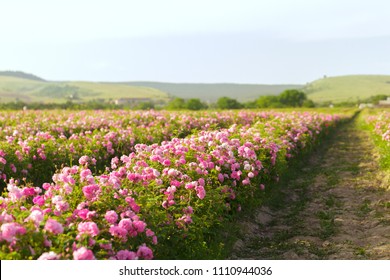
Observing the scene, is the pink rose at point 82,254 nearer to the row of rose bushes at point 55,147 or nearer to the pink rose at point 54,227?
the pink rose at point 54,227

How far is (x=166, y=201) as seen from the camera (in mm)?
6102

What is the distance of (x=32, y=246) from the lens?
4.25 m

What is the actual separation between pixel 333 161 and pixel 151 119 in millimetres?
8224

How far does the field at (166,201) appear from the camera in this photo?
4.43 meters

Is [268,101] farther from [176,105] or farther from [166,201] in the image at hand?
[166,201]

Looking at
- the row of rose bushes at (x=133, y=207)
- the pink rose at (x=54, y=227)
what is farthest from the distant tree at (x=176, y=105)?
the pink rose at (x=54, y=227)

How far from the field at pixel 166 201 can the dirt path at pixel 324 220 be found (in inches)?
1.6

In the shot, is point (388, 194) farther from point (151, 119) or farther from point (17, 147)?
point (151, 119)

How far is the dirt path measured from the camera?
7.66m

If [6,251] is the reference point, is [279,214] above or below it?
below

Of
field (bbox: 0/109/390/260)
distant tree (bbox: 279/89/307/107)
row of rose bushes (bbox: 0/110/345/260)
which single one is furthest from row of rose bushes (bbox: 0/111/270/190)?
distant tree (bbox: 279/89/307/107)

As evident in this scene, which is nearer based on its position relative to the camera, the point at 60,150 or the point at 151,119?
the point at 60,150

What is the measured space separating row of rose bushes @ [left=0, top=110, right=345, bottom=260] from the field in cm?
1

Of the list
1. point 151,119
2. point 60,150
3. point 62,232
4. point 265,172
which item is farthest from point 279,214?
point 151,119
